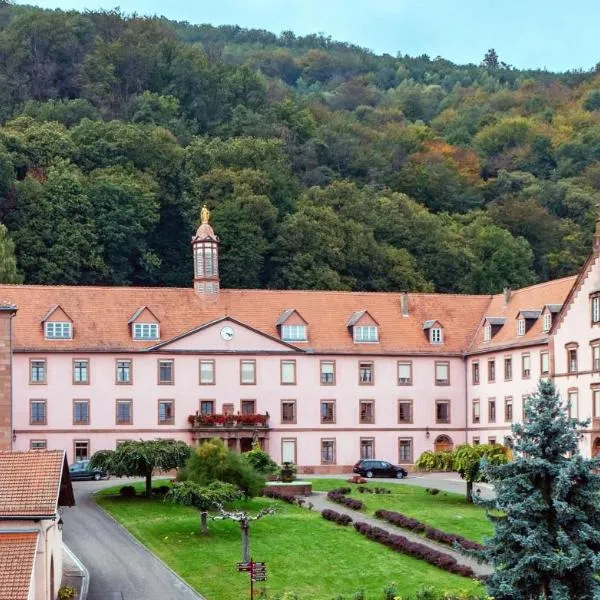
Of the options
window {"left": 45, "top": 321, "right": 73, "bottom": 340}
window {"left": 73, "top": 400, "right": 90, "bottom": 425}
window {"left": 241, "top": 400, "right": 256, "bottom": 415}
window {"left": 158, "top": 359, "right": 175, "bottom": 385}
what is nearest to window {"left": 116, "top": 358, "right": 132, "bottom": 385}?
window {"left": 158, "top": 359, "right": 175, "bottom": 385}

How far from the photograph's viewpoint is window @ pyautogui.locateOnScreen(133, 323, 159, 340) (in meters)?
81.2

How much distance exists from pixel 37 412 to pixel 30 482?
40.6 meters

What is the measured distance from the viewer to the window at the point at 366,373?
3329 inches

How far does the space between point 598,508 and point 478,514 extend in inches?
994

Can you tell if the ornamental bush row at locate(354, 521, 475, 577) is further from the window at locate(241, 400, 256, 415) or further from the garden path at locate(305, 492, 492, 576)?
the window at locate(241, 400, 256, 415)

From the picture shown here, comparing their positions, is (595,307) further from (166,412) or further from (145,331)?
(145,331)

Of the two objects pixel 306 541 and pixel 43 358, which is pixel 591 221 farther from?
pixel 306 541

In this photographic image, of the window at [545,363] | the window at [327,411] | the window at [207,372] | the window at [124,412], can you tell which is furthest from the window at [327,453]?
the window at [545,363]

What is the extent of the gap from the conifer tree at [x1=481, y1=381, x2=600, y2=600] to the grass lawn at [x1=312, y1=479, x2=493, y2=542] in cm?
1721

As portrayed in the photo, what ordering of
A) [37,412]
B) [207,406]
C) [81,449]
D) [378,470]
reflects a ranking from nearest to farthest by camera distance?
[378,470] < [37,412] < [81,449] < [207,406]

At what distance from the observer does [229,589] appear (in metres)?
45.3

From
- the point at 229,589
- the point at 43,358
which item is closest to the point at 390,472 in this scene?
the point at 43,358

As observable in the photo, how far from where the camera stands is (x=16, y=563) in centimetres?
3662

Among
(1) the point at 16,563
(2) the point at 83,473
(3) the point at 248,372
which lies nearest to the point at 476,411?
(3) the point at 248,372
